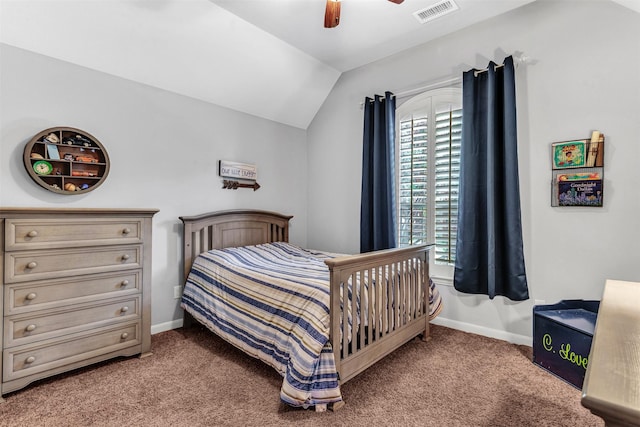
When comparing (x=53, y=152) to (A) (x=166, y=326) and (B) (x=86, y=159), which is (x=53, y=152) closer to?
(B) (x=86, y=159)

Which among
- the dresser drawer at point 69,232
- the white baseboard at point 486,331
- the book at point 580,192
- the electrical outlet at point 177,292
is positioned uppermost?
the book at point 580,192

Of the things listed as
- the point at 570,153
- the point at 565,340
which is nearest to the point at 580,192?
the point at 570,153

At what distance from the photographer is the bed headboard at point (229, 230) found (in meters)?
3.05

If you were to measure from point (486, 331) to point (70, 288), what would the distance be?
10.5 feet

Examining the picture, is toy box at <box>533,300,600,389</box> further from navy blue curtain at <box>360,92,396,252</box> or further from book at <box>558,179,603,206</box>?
navy blue curtain at <box>360,92,396,252</box>

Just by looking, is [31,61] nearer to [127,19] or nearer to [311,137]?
[127,19]

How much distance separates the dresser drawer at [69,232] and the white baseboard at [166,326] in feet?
3.28

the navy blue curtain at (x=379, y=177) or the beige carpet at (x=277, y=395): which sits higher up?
the navy blue curtain at (x=379, y=177)

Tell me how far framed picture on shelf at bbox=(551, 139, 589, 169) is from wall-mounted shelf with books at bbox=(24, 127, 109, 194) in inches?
137

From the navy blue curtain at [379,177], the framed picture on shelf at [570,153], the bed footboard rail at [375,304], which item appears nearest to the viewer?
the bed footboard rail at [375,304]

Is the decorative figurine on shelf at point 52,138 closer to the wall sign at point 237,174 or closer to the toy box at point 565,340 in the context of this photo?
the wall sign at point 237,174

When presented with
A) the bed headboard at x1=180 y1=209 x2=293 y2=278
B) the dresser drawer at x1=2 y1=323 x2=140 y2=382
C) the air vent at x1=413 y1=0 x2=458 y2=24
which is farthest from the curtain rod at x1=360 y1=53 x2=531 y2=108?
the dresser drawer at x1=2 y1=323 x2=140 y2=382

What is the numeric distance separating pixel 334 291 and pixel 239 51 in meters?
2.47

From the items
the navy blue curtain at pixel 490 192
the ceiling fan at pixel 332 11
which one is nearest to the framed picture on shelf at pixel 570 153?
the navy blue curtain at pixel 490 192
